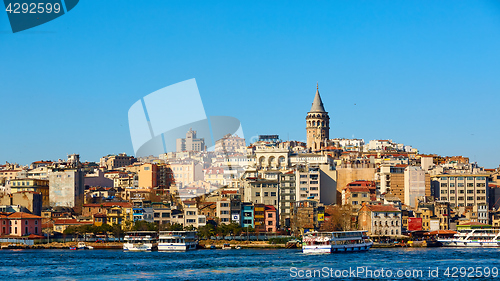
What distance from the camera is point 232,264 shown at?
28.9m

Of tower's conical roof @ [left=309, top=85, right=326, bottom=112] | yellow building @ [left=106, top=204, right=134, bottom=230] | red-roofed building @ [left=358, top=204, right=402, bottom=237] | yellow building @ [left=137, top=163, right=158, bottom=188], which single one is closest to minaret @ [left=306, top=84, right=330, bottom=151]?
tower's conical roof @ [left=309, top=85, right=326, bottom=112]

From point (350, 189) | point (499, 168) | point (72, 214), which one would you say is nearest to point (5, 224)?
point (72, 214)

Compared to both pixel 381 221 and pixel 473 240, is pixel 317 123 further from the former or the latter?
pixel 473 240

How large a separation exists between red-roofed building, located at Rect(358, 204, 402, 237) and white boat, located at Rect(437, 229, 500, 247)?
2296mm

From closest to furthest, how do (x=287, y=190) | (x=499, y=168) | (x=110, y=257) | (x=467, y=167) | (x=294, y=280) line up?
(x=294, y=280) → (x=110, y=257) → (x=287, y=190) → (x=467, y=167) → (x=499, y=168)

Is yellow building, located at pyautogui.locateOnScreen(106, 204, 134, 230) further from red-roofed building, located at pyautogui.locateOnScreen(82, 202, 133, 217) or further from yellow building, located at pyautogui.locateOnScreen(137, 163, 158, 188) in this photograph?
yellow building, located at pyautogui.locateOnScreen(137, 163, 158, 188)

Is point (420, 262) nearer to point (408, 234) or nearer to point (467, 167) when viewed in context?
point (408, 234)

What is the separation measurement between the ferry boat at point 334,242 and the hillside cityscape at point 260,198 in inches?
184

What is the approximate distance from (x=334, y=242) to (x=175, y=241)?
6.78m

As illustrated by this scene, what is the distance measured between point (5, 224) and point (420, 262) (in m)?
21.4

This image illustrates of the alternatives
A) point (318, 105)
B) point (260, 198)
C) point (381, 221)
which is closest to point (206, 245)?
point (260, 198)

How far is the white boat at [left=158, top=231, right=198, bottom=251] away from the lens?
36.9 meters

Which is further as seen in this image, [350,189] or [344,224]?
[350,189]

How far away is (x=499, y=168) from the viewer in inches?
2405
